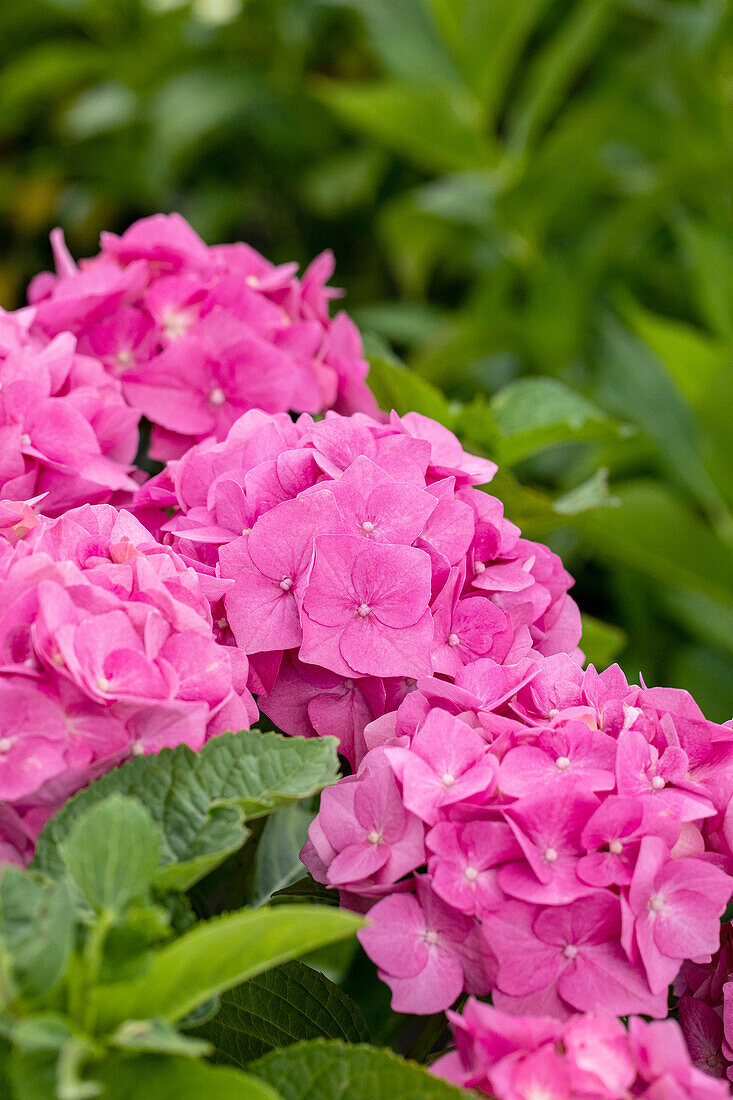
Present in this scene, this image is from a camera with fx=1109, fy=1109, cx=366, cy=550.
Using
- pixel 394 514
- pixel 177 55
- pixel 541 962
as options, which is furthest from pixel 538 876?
pixel 177 55

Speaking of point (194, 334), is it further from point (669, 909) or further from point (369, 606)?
point (669, 909)

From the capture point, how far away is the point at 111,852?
323mm

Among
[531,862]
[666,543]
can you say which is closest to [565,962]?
[531,862]

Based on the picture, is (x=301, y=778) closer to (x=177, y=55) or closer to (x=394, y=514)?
(x=394, y=514)

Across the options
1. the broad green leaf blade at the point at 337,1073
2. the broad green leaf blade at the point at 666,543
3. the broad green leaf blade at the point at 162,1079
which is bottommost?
the broad green leaf blade at the point at 666,543

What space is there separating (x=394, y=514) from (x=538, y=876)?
152 millimetres

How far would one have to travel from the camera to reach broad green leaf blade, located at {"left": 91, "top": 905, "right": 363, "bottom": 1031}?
1.04ft

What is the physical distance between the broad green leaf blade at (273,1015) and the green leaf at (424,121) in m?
1.13

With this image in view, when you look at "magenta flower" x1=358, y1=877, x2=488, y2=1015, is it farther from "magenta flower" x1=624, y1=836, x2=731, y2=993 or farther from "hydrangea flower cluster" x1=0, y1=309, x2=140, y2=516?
"hydrangea flower cluster" x1=0, y1=309, x2=140, y2=516

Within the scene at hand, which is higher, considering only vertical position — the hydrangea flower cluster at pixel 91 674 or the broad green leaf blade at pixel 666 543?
the hydrangea flower cluster at pixel 91 674

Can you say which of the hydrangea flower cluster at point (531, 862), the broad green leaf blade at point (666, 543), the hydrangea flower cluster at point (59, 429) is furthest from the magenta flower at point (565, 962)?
the broad green leaf blade at point (666, 543)

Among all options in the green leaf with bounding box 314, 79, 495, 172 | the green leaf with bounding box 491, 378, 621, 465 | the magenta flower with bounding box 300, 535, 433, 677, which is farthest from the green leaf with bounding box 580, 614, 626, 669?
the green leaf with bounding box 314, 79, 495, 172

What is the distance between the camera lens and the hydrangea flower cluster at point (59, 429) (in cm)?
51

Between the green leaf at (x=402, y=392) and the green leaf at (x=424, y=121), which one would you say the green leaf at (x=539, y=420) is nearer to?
the green leaf at (x=402, y=392)
